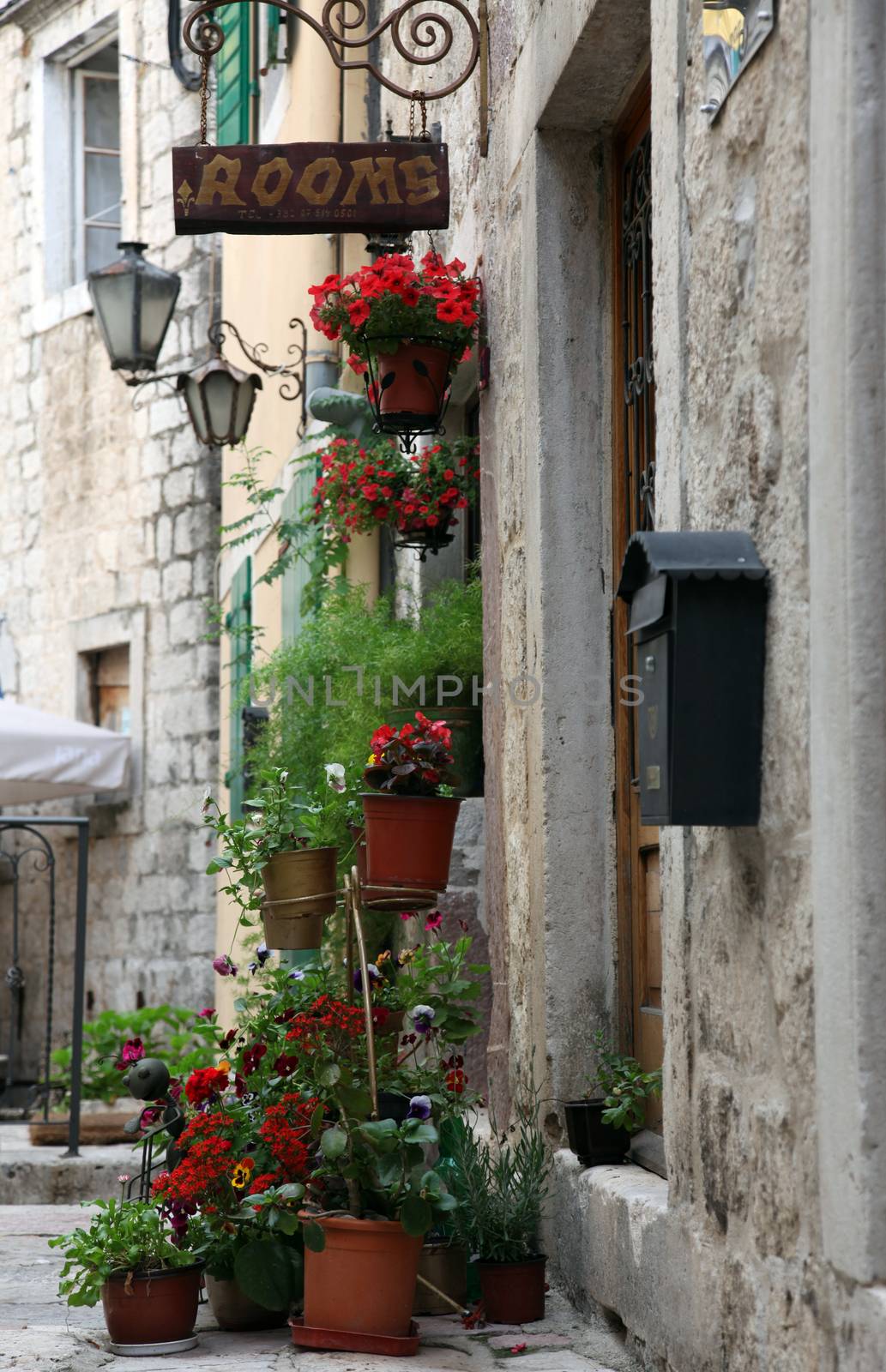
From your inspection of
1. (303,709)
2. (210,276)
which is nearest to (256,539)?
(210,276)

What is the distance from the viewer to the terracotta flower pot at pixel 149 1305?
11.2 ft

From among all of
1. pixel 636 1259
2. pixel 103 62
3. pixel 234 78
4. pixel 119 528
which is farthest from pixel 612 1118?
pixel 103 62

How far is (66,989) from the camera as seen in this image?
12.0 metres

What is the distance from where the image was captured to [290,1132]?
11.6ft

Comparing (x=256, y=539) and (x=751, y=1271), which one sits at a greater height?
(x=256, y=539)

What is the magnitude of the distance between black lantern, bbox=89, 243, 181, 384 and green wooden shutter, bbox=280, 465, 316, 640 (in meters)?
1.54

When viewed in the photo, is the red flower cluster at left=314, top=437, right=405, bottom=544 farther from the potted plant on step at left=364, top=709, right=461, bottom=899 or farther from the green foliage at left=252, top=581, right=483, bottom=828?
the potted plant on step at left=364, top=709, right=461, bottom=899

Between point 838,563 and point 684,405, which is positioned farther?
point 684,405

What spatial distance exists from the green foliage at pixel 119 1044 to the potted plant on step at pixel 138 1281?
16.2 ft

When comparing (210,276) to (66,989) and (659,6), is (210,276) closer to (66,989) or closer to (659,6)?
(66,989)

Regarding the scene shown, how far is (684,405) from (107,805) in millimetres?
9047

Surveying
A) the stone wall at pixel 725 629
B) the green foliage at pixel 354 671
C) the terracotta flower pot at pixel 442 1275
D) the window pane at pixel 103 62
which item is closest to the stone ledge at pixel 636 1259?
the stone wall at pixel 725 629

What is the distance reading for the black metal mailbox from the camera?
97.6 inches

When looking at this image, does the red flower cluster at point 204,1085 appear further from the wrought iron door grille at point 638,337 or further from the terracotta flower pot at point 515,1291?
the wrought iron door grille at point 638,337
